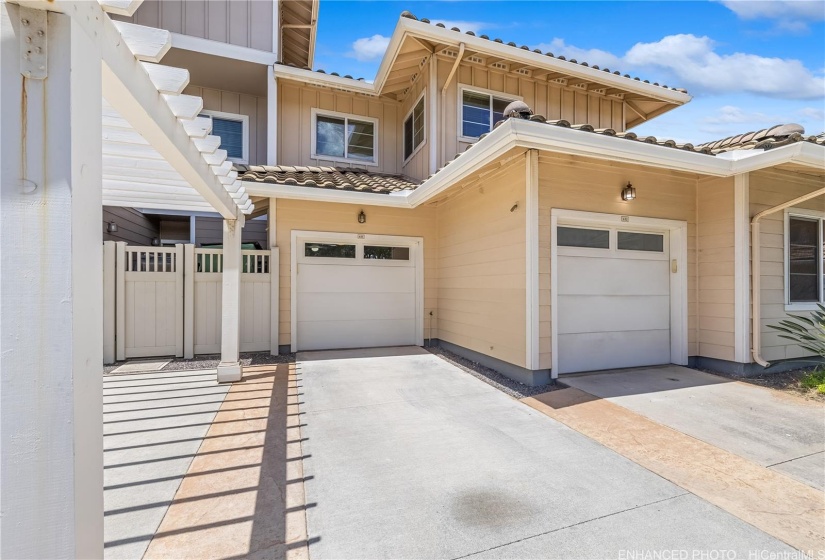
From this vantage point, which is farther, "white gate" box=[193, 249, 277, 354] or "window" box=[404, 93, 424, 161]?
"window" box=[404, 93, 424, 161]

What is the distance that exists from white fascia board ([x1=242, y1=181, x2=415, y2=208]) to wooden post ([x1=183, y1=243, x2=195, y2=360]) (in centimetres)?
148

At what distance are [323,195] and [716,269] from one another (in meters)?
6.08

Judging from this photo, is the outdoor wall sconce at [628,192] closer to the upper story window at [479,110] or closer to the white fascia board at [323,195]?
the upper story window at [479,110]

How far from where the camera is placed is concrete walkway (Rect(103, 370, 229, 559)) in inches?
82.7

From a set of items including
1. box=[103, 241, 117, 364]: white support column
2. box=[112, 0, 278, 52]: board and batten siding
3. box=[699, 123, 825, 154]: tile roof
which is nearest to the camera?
box=[699, 123, 825, 154]: tile roof

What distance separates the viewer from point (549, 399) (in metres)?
4.16

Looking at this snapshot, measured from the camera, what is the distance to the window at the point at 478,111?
276 inches

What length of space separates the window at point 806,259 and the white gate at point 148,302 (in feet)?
30.9

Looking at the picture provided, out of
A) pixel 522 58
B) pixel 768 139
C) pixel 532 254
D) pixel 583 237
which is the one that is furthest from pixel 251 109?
pixel 768 139

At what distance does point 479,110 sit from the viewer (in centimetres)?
712

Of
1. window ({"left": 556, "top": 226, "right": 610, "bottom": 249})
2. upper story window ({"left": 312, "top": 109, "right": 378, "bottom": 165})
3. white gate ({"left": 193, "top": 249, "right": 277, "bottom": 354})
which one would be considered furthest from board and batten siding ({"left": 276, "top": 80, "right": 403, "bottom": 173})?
window ({"left": 556, "top": 226, "right": 610, "bottom": 249})

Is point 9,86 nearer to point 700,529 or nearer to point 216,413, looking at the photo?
point 216,413

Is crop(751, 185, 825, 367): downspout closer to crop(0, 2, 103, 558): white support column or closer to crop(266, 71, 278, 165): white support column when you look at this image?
crop(0, 2, 103, 558): white support column

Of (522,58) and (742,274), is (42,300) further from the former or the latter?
(522,58)
